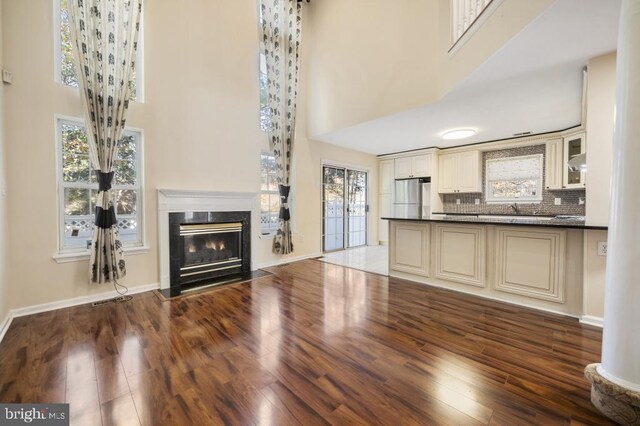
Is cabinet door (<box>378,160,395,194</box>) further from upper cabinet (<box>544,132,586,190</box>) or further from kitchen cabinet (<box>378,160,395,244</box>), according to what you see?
upper cabinet (<box>544,132,586,190</box>)

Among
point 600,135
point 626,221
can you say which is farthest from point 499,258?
point 626,221

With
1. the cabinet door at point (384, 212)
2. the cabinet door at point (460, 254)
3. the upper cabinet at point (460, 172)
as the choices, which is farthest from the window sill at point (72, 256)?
the upper cabinet at point (460, 172)

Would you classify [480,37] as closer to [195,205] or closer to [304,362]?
[304,362]

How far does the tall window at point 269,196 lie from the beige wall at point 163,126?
0.24 m

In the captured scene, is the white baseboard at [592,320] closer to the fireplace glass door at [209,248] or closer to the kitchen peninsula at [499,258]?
the kitchen peninsula at [499,258]

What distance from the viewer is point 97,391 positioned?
1.65 m

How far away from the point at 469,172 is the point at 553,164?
1445 millimetres

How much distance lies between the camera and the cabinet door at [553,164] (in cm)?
497

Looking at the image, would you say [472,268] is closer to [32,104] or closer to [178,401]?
[178,401]

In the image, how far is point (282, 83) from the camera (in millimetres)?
5012

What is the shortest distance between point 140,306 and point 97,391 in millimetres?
1560

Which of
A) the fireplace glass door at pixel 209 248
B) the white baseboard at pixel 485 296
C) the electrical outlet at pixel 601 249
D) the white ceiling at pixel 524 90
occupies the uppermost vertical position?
the white ceiling at pixel 524 90

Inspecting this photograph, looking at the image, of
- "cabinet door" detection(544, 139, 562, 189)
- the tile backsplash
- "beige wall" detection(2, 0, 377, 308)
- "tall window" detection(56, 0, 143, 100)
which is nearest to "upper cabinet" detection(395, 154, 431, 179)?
the tile backsplash

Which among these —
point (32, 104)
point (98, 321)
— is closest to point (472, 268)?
point (98, 321)
